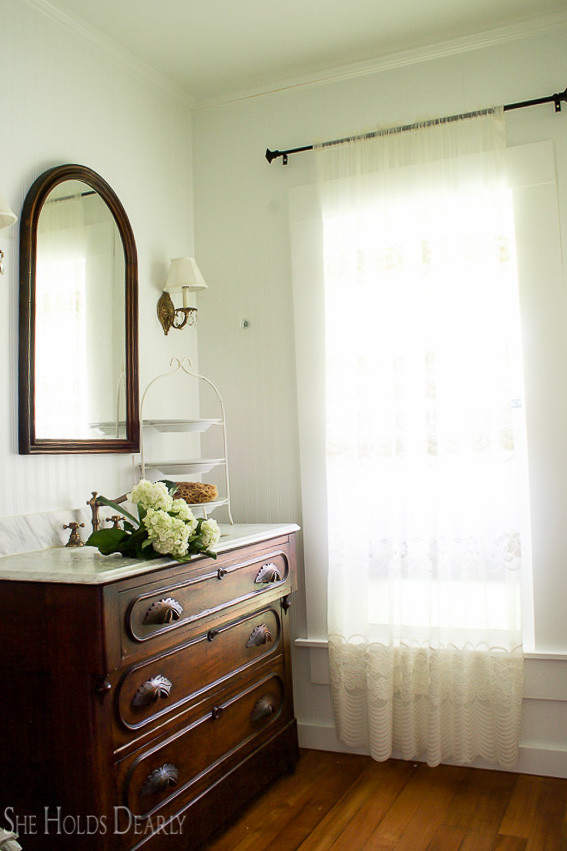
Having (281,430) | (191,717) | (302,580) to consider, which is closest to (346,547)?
(302,580)

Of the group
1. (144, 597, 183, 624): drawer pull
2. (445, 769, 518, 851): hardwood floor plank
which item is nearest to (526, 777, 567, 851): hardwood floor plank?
→ (445, 769, 518, 851): hardwood floor plank

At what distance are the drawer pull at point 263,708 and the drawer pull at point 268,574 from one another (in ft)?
1.37

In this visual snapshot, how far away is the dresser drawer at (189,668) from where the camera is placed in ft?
6.29

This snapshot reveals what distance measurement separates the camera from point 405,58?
9.62ft

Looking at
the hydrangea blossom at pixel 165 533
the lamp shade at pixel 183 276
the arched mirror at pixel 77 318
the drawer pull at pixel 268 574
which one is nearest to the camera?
the hydrangea blossom at pixel 165 533

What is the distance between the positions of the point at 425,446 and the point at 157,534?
1.21 m

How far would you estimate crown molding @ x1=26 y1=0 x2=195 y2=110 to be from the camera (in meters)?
2.48

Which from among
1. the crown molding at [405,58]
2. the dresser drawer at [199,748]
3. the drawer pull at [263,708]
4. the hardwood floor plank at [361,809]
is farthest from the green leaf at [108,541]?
the crown molding at [405,58]

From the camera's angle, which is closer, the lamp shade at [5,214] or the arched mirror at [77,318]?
the lamp shade at [5,214]

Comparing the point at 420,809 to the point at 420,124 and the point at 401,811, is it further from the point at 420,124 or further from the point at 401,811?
the point at 420,124

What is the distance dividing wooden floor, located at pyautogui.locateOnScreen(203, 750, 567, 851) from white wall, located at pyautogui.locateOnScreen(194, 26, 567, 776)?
0.20 metres

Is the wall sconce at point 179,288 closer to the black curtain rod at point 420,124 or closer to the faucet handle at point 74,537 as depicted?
the black curtain rod at point 420,124

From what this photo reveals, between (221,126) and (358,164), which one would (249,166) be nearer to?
(221,126)

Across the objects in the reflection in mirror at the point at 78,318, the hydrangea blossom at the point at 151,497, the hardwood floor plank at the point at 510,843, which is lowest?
the hardwood floor plank at the point at 510,843
